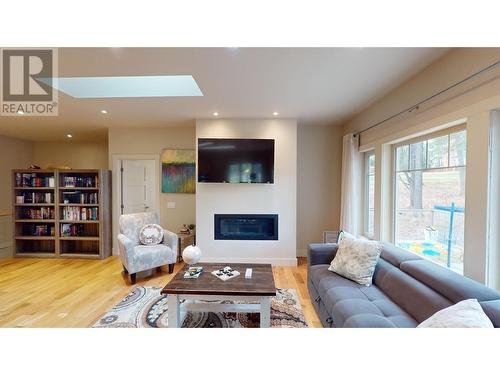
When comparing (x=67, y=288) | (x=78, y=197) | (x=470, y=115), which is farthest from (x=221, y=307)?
(x=78, y=197)

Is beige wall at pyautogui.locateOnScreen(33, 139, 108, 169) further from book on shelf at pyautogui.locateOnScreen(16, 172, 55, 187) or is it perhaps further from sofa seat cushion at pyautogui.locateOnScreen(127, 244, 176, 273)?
sofa seat cushion at pyautogui.locateOnScreen(127, 244, 176, 273)

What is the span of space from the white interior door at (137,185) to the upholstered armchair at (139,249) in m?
0.98

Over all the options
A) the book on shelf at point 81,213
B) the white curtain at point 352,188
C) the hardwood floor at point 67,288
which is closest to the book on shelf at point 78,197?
the book on shelf at point 81,213

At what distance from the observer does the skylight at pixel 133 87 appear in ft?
9.27

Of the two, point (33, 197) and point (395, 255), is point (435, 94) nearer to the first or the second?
point (395, 255)

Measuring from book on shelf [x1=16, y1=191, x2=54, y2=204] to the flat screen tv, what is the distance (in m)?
3.32

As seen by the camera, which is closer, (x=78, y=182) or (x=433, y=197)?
(x=433, y=197)

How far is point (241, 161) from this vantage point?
3.78 metres

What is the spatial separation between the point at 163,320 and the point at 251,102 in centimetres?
282

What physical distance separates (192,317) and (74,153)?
5.49 meters

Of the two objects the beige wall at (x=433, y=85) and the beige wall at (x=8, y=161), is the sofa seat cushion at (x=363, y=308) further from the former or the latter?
the beige wall at (x=8, y=161)

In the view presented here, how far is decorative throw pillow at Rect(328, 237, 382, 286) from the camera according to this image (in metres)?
2.17
